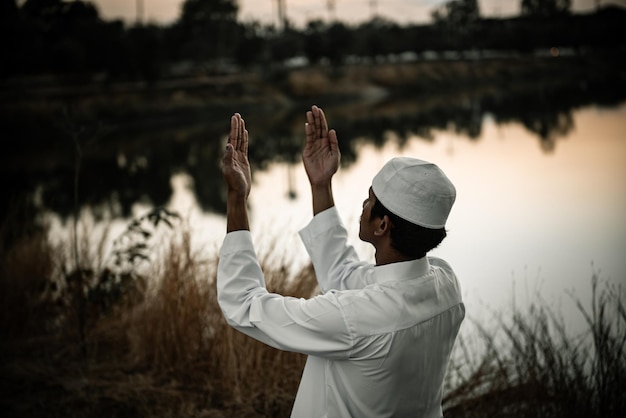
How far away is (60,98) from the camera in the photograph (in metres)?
25.1

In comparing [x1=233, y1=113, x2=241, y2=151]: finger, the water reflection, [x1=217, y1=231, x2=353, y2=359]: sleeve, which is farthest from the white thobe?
the water reflection

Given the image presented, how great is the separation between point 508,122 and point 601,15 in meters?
35.3

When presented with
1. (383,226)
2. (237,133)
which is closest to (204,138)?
(237,133)

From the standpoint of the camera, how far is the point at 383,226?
179 cm

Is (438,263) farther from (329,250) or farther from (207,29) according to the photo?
(207,29)

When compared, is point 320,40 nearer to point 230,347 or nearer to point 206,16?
point 206,16

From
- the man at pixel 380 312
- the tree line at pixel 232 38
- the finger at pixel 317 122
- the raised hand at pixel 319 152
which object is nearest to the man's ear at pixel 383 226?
the man at pixel 380 312

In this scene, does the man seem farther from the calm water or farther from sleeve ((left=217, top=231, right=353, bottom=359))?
the calm water

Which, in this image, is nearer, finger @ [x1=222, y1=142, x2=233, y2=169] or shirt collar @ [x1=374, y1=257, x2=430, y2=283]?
shirt collar @ [x1=374, y1=257, x2=430, y2=283]

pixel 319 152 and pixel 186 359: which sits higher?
pixel 319 152

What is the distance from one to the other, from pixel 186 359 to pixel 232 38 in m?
41.3

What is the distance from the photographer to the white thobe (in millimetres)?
1673

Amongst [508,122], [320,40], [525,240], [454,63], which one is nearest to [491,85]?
[454,63]

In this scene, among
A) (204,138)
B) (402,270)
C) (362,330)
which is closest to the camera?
(362,330)
